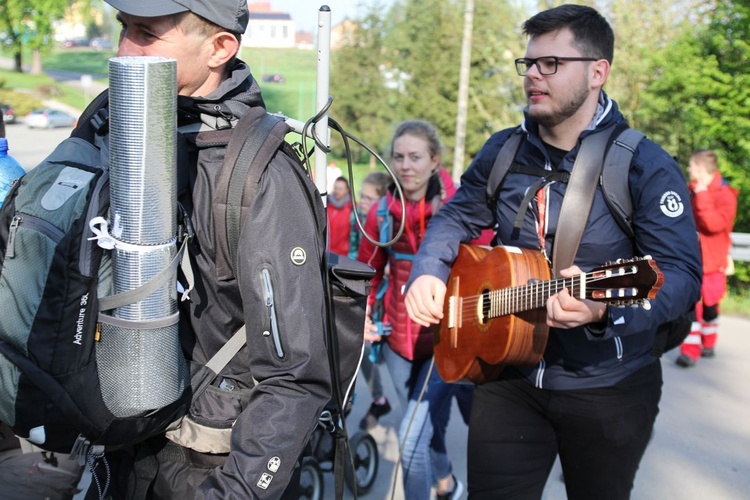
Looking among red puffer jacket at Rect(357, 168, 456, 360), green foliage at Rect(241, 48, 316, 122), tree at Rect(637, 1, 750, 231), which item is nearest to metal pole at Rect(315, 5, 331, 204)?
red puffer jacket at Rect(357, 168, 456, 360)

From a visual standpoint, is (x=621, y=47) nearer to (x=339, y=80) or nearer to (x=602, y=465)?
(x=602, y=465)

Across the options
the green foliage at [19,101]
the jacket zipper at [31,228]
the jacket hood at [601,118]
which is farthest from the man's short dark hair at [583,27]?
the green foliage at [19,101]

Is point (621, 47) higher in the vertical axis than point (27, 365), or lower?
higher

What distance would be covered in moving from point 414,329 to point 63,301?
2.76 metres

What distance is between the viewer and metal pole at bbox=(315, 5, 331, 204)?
7.09 feet

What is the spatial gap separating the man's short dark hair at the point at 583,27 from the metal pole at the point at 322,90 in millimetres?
1108

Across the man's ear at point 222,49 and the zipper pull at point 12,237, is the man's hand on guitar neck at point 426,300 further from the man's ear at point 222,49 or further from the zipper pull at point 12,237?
the zipper pull at point 12,237

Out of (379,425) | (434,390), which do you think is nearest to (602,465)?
(434,390)

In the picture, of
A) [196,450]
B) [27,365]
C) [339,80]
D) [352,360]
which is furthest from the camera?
[339,80]

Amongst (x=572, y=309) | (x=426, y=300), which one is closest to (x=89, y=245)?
(x=572, y=309)

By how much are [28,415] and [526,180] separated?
201 cm

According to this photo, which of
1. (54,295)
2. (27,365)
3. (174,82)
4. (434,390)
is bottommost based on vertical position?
(434,390)

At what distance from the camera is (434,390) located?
4.15 m

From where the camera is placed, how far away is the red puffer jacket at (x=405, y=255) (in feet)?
14.0
